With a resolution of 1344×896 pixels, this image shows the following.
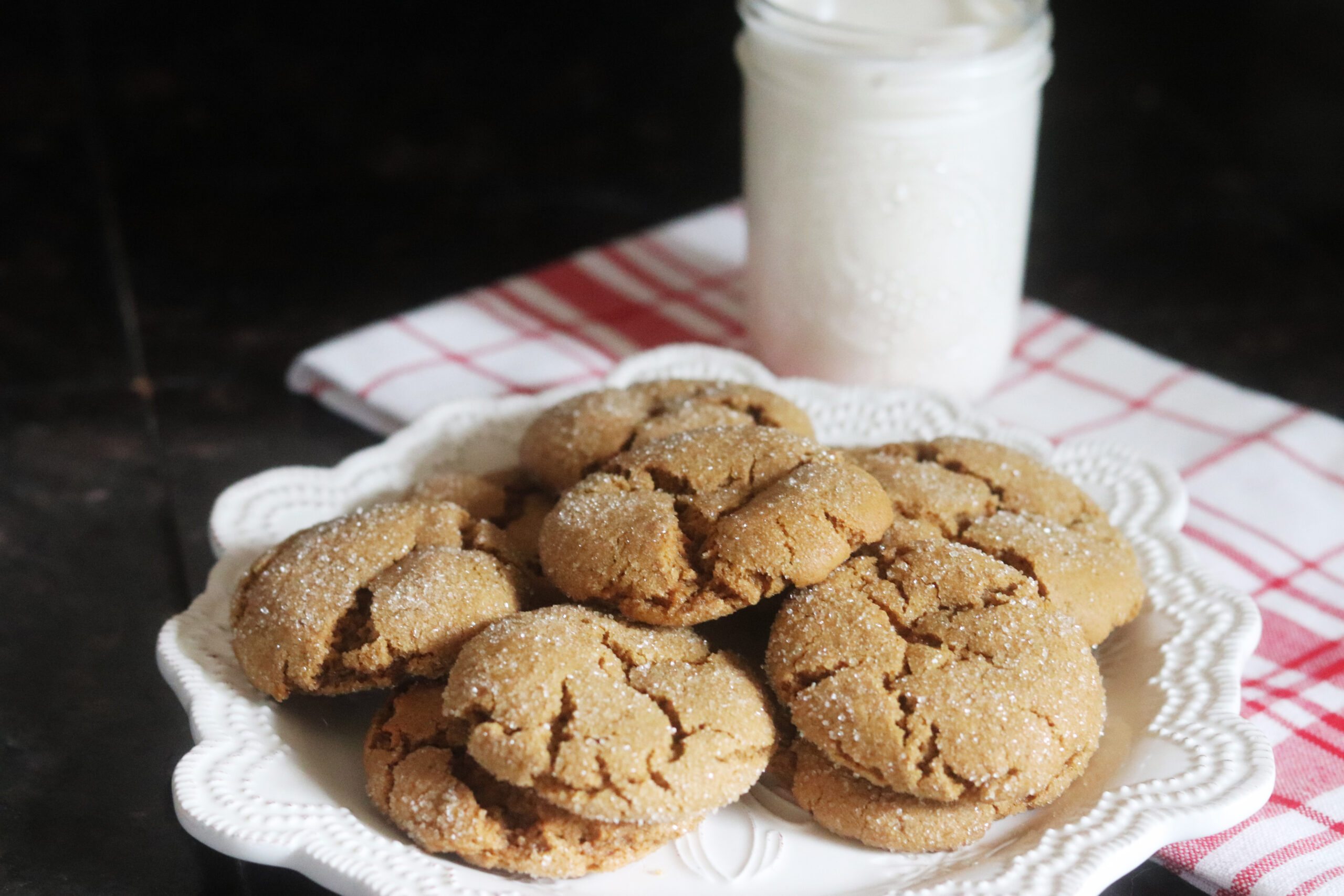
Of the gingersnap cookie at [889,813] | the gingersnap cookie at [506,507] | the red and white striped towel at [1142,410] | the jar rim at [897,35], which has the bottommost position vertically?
the red and white striped towel at [1142,410]

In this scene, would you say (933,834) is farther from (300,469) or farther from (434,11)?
(434,11)

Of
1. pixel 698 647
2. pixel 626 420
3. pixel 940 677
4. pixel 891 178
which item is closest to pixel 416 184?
pixel 891 178

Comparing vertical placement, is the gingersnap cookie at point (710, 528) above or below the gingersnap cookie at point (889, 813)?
above

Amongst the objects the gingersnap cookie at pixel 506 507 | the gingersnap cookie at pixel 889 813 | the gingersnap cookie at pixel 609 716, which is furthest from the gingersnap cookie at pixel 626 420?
the gingersnap cookie at pixel 889 813

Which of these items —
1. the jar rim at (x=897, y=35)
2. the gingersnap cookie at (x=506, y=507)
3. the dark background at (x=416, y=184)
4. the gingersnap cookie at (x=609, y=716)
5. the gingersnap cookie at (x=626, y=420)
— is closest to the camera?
the gingersnap cookie at (x=609, y=716)

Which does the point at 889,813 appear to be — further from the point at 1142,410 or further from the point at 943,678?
the point at 1142,410

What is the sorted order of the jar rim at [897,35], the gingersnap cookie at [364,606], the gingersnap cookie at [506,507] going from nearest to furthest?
the gingersnap cookie at [364,606] < the gingersnap cookie at [506,507] < the jar rim at [897,35]

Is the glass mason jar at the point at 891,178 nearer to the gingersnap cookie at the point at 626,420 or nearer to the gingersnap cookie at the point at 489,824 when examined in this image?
the gingersnap cookie at the point at 626,420

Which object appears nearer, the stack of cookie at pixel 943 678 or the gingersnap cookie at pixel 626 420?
the stack of cookie at pixel 943 678
